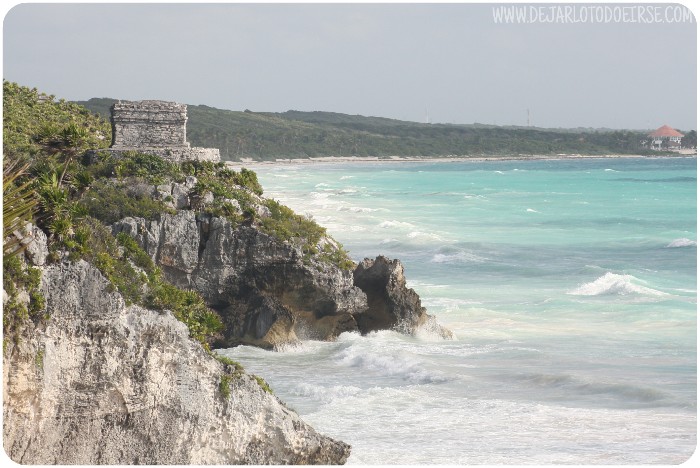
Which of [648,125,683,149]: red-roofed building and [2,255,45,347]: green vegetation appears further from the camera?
[648,125,683,149]: red-roofed building

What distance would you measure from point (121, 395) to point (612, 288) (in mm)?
A: 22028

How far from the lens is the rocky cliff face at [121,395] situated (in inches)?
476

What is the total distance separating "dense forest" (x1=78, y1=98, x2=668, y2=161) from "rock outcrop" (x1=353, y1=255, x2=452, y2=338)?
11590 cm

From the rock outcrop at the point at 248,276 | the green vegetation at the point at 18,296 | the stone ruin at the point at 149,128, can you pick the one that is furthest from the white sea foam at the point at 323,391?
the green vegetation at the point at 18,296

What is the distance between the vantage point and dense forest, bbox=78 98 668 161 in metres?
148

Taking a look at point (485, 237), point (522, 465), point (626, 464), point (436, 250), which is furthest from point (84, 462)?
point (485, 237)

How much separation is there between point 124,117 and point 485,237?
25.2m

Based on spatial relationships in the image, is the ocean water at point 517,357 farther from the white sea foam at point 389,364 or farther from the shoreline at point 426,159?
the shoreline at point 426,159

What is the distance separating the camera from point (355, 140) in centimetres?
16788

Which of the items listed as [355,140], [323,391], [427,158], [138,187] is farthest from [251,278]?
A: [355,140]

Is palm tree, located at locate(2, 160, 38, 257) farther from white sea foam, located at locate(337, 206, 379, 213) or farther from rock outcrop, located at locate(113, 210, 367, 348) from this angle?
white sea foam, located at locate(337, 206, 379, 213)

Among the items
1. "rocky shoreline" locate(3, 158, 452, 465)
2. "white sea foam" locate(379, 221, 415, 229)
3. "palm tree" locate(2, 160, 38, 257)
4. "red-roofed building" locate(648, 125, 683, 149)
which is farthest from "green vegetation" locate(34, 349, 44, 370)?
"red-roofed building" locate(648, 125, 683, 149)

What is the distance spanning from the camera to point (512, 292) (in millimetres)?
31344

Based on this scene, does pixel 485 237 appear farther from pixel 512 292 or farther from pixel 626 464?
pixel 626 464
